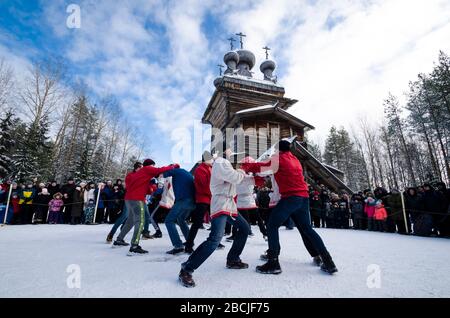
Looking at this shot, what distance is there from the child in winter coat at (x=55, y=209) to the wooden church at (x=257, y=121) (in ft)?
32.2

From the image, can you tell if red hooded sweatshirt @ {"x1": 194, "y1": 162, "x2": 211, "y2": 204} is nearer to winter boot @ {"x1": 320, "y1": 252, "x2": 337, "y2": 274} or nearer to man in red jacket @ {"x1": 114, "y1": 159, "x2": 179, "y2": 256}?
man in red jacket @ {"x1": 114, "y1": 159, "x2": 179, "y2": 256}

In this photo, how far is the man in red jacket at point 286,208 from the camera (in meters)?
3.36

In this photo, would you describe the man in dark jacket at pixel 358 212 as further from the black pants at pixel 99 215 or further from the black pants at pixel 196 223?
the black pants at pixel 99 215

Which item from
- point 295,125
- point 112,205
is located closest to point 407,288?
point 112,205

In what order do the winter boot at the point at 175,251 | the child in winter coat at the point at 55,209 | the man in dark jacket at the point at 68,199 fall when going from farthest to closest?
1. the man in dark jacket at the point at 68,199
2. the child in winter coat at the point at 55,209
3. the winter boot at the point at 175,251

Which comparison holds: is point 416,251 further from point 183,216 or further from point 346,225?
point 346,225

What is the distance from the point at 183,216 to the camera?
5.21 metres

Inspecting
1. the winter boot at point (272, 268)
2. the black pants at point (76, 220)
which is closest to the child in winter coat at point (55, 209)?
the black pants at point (76, 220)

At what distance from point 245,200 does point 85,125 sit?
88.1ft

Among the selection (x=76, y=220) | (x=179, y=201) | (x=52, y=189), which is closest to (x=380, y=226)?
(x=179, y=201)

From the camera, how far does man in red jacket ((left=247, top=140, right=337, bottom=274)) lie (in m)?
3.36
